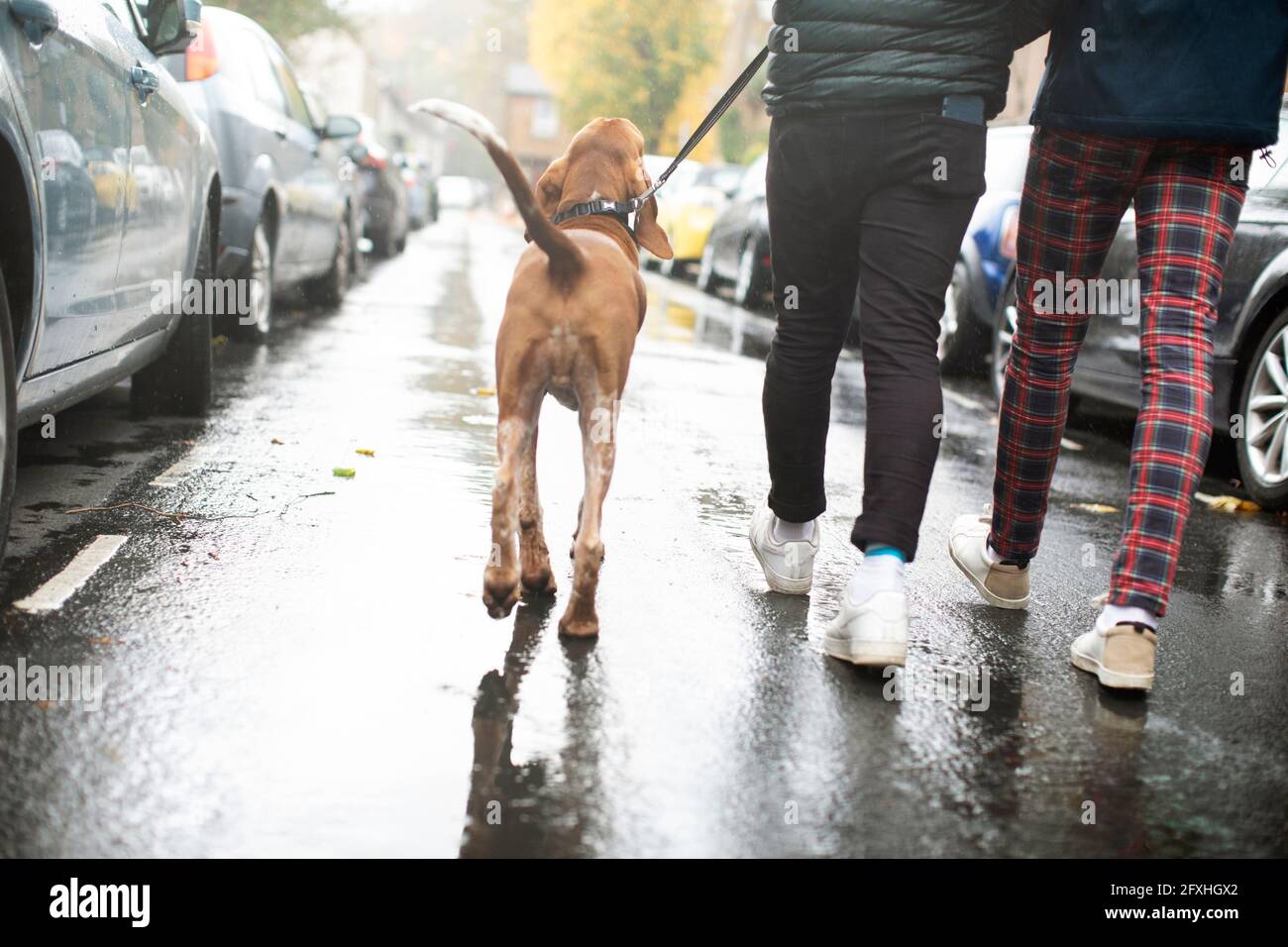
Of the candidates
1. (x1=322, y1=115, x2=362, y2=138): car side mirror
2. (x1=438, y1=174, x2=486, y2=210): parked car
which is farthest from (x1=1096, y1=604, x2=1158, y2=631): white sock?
(x1=438, y1=174, x2=486, y2=210): parked car

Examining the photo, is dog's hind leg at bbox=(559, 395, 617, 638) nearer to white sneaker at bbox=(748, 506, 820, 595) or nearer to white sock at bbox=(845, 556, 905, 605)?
white sock at bbox=(845, 556, 905, 605)

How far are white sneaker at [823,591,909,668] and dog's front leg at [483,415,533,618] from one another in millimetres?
790

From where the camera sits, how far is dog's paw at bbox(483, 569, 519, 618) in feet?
12.0

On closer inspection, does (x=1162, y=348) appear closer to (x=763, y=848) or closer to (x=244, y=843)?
(x=763, y=848)

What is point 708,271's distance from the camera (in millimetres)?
19219

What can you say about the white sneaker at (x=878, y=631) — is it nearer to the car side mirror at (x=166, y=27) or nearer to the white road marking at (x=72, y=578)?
the white road marking at (x=72, y=578)

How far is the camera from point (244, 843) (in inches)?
99.3

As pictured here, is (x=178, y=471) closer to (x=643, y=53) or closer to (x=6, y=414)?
(x=6, y=414)

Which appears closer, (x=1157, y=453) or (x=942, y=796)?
(x=942, y=796)

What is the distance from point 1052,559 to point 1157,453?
171 centimetres

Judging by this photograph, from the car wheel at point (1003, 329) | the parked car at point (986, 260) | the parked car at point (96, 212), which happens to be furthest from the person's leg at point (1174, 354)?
the parked car at point (986, 260)

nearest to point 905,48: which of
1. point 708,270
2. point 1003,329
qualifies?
point 1003,329
